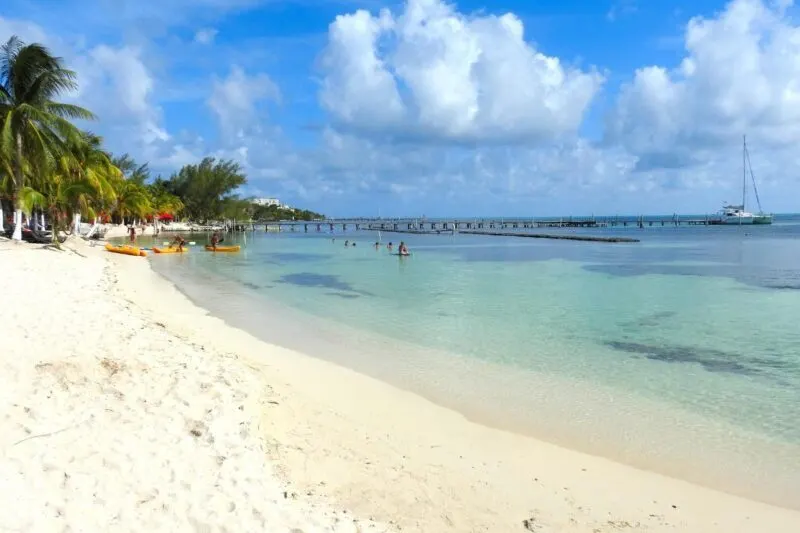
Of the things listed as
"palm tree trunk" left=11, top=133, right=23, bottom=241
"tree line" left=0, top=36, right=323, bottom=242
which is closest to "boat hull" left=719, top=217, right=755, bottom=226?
"tree line" left=0, top=36, right=323, bottom=242

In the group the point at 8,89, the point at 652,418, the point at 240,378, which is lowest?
the point at 652,418

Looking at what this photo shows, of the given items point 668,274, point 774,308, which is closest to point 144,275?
point 774,308

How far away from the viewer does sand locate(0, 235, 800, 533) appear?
3848mm

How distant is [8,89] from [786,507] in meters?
28.3

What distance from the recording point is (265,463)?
4777mm

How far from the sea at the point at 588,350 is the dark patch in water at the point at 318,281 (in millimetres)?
82

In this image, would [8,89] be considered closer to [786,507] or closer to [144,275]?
[144,275]

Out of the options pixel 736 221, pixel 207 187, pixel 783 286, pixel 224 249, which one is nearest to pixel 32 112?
pixel 224 249

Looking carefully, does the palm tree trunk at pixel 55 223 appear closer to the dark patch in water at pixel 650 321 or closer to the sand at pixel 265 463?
the sand at pixel 265 463

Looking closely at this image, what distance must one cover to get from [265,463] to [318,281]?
718 inches

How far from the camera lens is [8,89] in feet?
76.3

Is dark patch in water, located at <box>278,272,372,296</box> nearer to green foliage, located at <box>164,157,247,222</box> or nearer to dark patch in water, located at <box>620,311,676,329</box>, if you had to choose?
dark patch in water, located at <box>620,311,676,329</box>

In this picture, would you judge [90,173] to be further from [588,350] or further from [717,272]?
[717,272]

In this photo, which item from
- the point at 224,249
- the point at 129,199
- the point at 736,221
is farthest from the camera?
the point at 736,221
